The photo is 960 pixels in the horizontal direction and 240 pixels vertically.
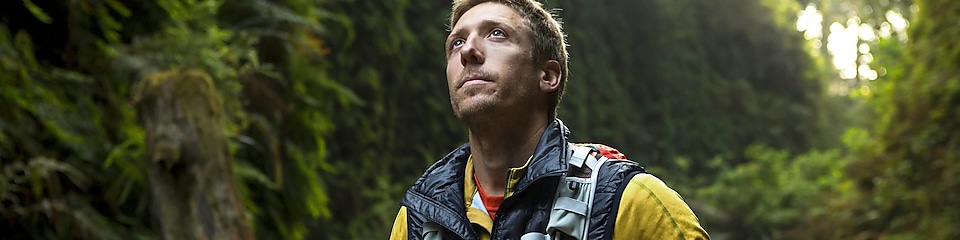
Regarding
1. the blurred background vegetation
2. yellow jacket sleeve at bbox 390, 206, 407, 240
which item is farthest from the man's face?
the blurred background vegetation

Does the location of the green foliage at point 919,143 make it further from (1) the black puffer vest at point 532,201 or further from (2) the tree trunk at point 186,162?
(1) the black puffer vest at point 532,201

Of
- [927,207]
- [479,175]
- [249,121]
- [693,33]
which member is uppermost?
[693,33]

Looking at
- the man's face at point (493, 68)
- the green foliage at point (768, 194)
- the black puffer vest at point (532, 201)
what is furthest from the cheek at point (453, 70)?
the green foliage at point (768, 194)

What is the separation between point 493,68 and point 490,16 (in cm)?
14

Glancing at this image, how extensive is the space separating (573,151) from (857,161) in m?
→ 9.95

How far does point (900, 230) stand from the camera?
927 cm

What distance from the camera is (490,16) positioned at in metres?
2.17

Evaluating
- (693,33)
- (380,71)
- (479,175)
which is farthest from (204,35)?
(693,33)

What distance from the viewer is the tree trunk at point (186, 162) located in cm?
464

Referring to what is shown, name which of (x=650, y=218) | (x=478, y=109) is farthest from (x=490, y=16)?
(x=650, y=218)

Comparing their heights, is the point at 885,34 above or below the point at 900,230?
above

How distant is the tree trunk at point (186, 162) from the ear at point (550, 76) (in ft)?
9.34

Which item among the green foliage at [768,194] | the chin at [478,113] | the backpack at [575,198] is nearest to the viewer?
the backpack at [575,198]

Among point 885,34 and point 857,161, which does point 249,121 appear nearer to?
point 857,161
